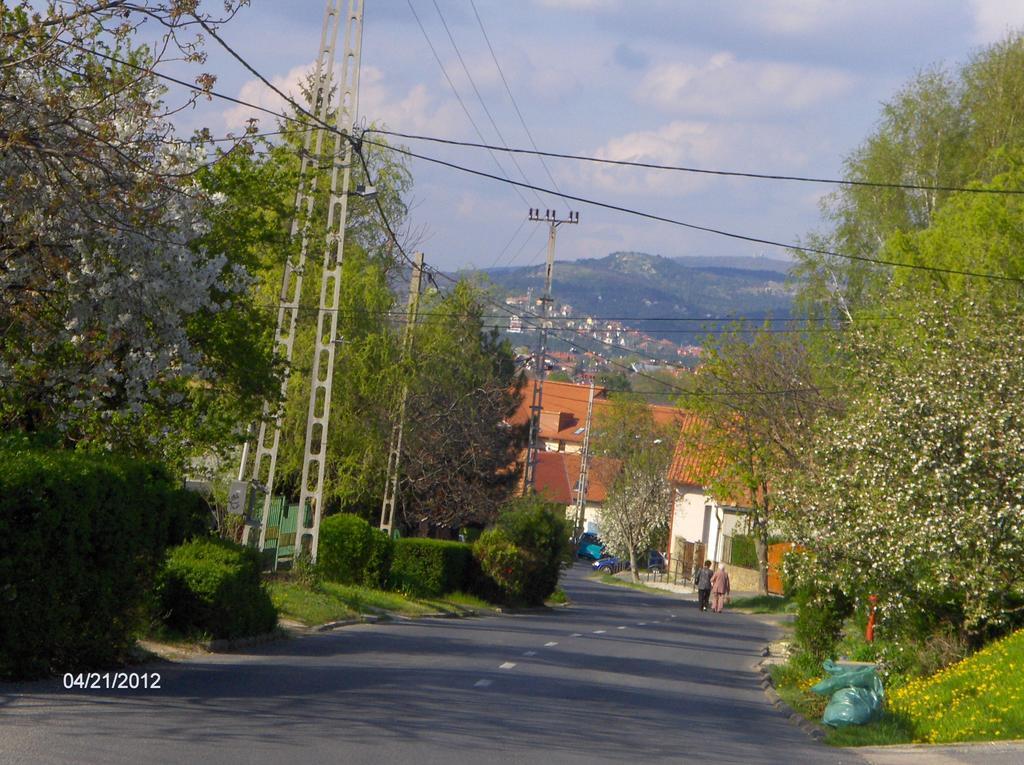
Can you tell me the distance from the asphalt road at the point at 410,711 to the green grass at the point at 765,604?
26.4m

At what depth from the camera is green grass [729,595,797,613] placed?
4788 cm

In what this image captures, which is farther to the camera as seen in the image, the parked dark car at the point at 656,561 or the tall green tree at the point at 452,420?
the parked dark car at the point at 656,561

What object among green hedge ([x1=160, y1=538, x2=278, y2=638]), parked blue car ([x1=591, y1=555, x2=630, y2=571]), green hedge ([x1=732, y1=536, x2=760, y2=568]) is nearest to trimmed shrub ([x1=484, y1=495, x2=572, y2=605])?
green hedge ([x1=160, y1=538, x2=278, y2=638])

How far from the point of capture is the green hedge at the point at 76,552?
10945 mm

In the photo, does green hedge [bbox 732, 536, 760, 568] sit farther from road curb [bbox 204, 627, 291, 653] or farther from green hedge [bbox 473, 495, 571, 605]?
road curb [bbox 204, 627, 291, 653]

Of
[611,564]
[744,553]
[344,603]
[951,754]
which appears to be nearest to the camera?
[951,754]

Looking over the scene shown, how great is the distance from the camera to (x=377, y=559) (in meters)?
31.2

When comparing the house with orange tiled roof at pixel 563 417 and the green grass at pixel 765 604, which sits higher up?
the house with orange tiled roof at pixel 563 417

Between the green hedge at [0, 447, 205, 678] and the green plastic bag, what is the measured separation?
7.49 metres

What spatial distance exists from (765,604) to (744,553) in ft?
49.9

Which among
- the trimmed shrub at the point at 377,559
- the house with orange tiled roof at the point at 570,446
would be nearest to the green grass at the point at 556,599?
the trimmed shrub at the point at 377,559

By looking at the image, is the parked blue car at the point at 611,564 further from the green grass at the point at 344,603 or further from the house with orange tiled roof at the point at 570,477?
the green grass at the point at 344,603

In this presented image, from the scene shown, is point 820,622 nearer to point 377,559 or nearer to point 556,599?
point 377,559

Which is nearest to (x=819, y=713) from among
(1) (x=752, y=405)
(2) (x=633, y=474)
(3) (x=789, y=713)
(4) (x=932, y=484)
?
(3) (x=789, y=713)
